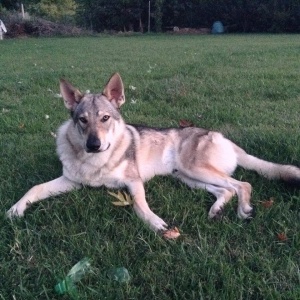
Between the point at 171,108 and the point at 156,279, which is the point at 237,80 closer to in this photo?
the point at 171,108

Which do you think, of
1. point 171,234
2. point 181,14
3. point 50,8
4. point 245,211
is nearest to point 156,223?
point 171,234

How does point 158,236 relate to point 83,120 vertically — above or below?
below

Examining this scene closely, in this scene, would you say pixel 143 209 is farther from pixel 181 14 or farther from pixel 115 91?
pixel 181 14

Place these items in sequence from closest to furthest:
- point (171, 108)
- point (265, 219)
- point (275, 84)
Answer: point (265, 219) → point (171, 108) → point (275, 84)

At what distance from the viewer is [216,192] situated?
3.14 metres

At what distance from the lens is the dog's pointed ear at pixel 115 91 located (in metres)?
3.61

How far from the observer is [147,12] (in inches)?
1512

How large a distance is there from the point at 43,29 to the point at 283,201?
32.4 m

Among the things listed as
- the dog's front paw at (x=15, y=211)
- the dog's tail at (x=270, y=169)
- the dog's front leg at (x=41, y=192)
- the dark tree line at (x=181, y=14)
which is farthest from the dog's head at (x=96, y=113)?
the dark tree line at (x=181, y=14)

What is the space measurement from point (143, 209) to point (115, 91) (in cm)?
131

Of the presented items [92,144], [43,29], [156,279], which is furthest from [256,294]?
[43,29]

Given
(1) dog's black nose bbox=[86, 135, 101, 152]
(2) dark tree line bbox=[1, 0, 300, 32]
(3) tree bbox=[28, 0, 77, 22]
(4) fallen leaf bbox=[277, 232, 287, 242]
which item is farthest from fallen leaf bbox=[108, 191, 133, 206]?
(3) tree bbox=[28, 0, 77, 22]

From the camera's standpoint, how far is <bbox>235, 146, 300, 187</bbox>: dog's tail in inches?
121

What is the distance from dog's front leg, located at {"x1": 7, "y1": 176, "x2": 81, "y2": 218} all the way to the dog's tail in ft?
4.65
